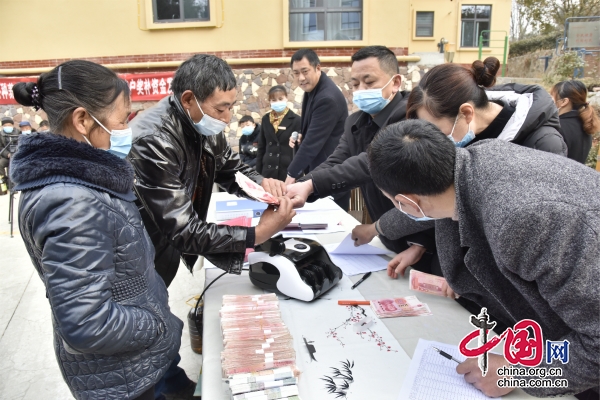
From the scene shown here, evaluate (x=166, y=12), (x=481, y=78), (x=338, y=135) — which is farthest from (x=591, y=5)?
(x=481, y=78)

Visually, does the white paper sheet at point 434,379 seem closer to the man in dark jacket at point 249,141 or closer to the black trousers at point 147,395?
the black trousers at point 147,395

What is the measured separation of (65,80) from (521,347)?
1.47 m

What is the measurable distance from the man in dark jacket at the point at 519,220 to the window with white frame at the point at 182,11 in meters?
8.94

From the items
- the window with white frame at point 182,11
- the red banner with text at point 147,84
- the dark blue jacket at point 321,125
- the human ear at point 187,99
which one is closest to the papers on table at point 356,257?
the human ear at point 187,99

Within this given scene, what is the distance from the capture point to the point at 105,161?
1246 millimetres

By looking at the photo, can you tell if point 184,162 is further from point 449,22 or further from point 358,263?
point 449,22

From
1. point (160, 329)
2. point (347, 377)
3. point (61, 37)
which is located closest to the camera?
point (347, 377)

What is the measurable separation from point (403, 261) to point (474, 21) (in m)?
18.4

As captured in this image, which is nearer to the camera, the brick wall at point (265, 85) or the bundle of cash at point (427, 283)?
the bundle of cash at point (427, 283)

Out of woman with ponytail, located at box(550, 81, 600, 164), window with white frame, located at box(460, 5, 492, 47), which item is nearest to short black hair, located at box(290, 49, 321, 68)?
woman with ponytail, located at box(550, 81, 600, 164)

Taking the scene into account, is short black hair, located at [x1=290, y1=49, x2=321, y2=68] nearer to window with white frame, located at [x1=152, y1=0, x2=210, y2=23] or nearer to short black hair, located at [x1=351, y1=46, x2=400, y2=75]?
short black hair, located at [x1=351, y1=46, x2=400, y2=75]

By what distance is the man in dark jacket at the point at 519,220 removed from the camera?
898 mm

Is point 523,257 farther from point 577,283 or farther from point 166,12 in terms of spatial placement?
point 166,12

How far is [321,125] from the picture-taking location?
3893mm
